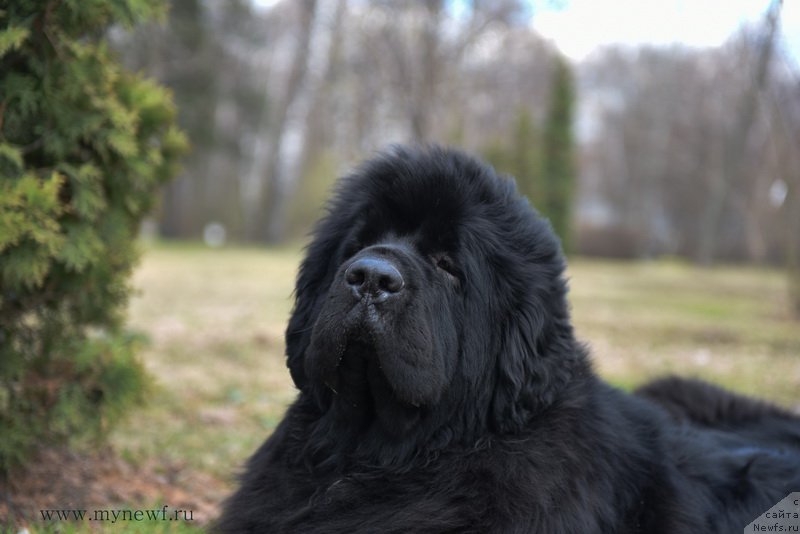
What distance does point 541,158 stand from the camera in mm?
32406

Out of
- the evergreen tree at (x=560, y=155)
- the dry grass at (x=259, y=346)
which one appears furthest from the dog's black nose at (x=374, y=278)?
the evergreen tree at (x=560, y=155)

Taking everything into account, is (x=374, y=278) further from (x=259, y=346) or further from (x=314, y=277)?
(x=259, y=346)

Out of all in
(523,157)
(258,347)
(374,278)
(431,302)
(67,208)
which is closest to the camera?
(374,278)

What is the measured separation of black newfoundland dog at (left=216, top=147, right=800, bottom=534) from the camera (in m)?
2.48

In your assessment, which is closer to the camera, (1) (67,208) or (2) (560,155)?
(1) (67,208)

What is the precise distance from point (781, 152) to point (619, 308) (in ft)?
15.3

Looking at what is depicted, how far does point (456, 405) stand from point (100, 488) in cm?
214

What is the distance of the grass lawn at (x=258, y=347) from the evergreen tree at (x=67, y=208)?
1.23 ft

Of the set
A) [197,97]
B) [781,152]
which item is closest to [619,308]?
[781,152]

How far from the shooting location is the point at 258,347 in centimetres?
→ 901

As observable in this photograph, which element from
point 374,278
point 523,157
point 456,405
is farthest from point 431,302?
point 523,157
